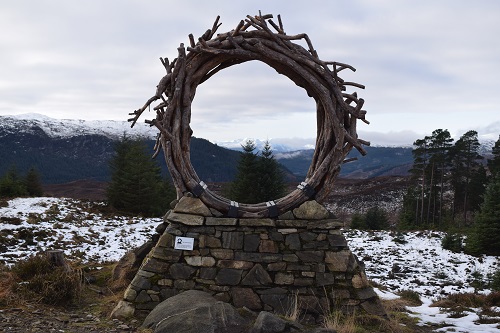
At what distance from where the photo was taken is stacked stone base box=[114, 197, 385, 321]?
250 inches

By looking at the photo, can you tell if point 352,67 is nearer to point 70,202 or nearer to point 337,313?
point 337,313

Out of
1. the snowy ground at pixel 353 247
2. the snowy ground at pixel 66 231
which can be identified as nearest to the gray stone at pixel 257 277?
the snowy ground at pixel 353 247

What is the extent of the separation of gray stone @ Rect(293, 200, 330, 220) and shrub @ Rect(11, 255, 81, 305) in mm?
4044

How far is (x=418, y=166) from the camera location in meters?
43.4

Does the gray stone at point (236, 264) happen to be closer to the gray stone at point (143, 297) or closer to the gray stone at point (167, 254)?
the gray stone at point (167, 254)

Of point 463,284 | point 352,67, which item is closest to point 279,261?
point 352,67

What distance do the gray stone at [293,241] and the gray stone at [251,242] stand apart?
0.47 metres

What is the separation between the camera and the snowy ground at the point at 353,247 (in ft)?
42.4

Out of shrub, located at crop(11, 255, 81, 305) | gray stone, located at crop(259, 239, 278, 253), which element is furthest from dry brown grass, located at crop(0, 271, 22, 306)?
gray stone, located at crop(259, 239, 278, 253)

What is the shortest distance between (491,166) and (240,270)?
4273cm

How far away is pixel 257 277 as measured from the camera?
637cm

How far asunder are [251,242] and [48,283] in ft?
11.6

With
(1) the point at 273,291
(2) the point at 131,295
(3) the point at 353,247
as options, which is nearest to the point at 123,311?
(2) the point at 131,295

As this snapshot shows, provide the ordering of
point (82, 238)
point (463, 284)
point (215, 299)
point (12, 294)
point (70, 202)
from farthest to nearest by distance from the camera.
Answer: point (70, 202), point (82, 238), point (463, 284), point (12, 294), point (215, 299)
